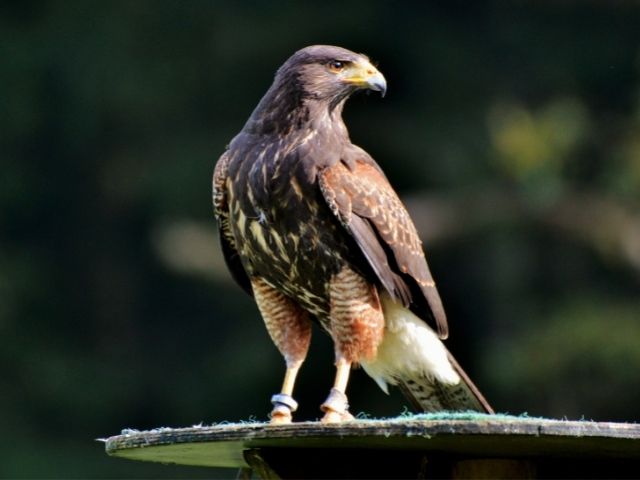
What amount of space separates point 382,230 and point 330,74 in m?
0.58

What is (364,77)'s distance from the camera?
549cm

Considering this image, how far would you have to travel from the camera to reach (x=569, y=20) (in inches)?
634

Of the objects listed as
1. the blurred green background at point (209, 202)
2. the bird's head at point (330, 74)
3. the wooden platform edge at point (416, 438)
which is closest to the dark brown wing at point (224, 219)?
the bird's head at point (330, 74)

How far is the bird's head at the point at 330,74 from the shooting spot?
5441 millimetres

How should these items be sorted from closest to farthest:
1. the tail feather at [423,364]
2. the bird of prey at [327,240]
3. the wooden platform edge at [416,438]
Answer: the wooden platform edge at [416,438] < the bird of prey at [327,240] < the tail feather at [423,364]

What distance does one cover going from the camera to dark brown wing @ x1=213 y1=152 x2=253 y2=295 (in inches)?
215

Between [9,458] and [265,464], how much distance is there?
1188 cm

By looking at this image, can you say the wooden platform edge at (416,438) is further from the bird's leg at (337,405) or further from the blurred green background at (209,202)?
the blurred green background at (209,202)

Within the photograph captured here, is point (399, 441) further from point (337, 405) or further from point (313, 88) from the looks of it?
point (313, 88)

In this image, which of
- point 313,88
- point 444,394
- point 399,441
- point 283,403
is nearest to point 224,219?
point 313,88

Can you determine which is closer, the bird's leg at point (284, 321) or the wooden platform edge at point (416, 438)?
the wooden platform edge at point (416, 438)

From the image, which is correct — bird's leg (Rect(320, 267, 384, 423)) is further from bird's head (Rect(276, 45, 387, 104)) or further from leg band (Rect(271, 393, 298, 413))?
bird's head (Rect(276, 45, 387, 104))

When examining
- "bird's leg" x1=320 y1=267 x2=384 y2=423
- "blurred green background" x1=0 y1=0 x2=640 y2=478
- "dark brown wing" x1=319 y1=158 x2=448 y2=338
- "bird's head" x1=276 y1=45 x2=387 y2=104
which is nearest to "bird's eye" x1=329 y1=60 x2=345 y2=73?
"bird's head" x1=276 y1=45 x2=387 y2=104

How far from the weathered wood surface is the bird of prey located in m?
0.53
